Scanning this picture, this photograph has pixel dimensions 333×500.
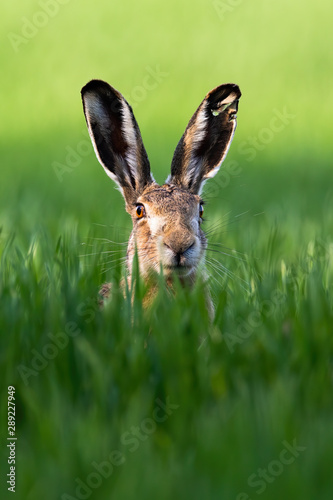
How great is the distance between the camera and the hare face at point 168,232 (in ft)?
15.3

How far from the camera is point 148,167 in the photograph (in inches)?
224

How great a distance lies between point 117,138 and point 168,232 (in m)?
1.19

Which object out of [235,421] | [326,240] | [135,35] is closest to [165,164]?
[326,240]

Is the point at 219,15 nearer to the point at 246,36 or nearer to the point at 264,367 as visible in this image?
the point at 246,36

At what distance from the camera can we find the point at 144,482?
2.41 m

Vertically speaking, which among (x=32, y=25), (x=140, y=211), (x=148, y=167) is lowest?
(x=140, y=211)

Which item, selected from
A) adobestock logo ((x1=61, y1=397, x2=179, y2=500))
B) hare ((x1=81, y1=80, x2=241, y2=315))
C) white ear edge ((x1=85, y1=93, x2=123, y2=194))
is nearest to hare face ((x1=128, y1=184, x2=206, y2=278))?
hare ((x1=81, y1=80, x2=241, y2=315))

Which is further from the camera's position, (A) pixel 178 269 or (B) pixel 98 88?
(B) pixel 98 88

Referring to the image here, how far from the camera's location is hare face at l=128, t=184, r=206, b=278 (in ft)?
15.3

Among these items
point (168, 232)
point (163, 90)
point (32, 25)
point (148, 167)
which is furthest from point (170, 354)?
point (32, 25)

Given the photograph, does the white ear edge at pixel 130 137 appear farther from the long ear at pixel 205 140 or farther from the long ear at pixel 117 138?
the long ear at pixel 205 140

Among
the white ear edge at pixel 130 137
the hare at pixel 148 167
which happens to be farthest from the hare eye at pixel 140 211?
Result: the white ear edge at pixel 130 137

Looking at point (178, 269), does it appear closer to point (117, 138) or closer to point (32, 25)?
point (117, 138)

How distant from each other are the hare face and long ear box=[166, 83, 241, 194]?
0.28 metres
